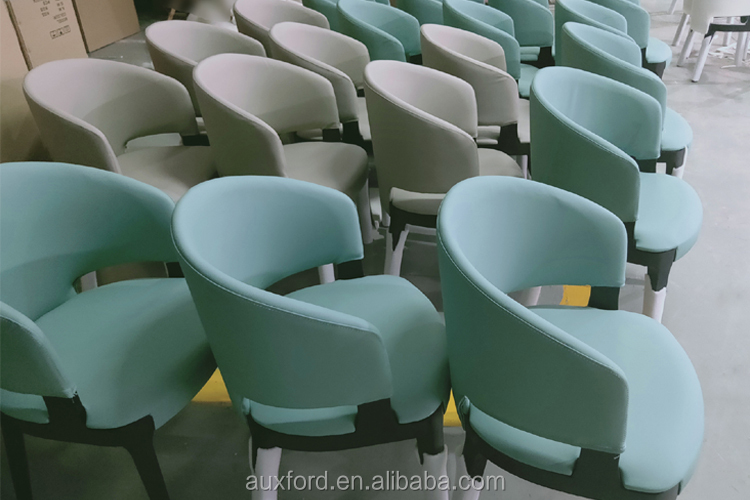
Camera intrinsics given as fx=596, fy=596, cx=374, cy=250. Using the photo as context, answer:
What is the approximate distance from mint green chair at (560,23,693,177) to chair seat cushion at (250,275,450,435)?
1322 mm

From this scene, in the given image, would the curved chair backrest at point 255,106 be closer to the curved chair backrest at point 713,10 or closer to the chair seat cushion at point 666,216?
the chair seat cushion at point 666,216

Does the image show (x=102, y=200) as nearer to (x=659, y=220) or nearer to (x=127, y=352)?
(x=127, y=352)

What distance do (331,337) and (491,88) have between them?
163cm

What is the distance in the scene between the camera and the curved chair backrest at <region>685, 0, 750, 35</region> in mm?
4078

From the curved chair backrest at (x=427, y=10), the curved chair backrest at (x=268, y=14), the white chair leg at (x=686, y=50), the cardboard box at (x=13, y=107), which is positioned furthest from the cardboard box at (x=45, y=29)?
the white chair leg at (x=686, y=50)

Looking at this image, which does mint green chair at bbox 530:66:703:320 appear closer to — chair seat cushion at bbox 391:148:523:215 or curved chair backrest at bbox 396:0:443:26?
chair seat cushion at bbox 391:148:523:215

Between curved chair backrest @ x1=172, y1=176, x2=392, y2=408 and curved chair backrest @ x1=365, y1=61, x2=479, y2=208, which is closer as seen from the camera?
curved chair backrest @ x1=172, y1=176, x2=392, y2=408

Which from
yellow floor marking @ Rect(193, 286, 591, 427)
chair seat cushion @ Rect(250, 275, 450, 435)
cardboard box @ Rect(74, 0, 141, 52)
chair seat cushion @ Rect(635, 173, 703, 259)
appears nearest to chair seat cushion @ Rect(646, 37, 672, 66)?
chair seat cushion @ Rect(635, 173, 703, 259)

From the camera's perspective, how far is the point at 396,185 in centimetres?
191

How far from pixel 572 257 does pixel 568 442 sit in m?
0.45

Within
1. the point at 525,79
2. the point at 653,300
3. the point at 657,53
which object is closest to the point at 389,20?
the point at 525,79

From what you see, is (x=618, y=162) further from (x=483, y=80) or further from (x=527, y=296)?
(x=483, y=80)

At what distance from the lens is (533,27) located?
340 cm

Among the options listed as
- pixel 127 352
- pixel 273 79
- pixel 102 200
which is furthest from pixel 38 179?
pixel 273 79
